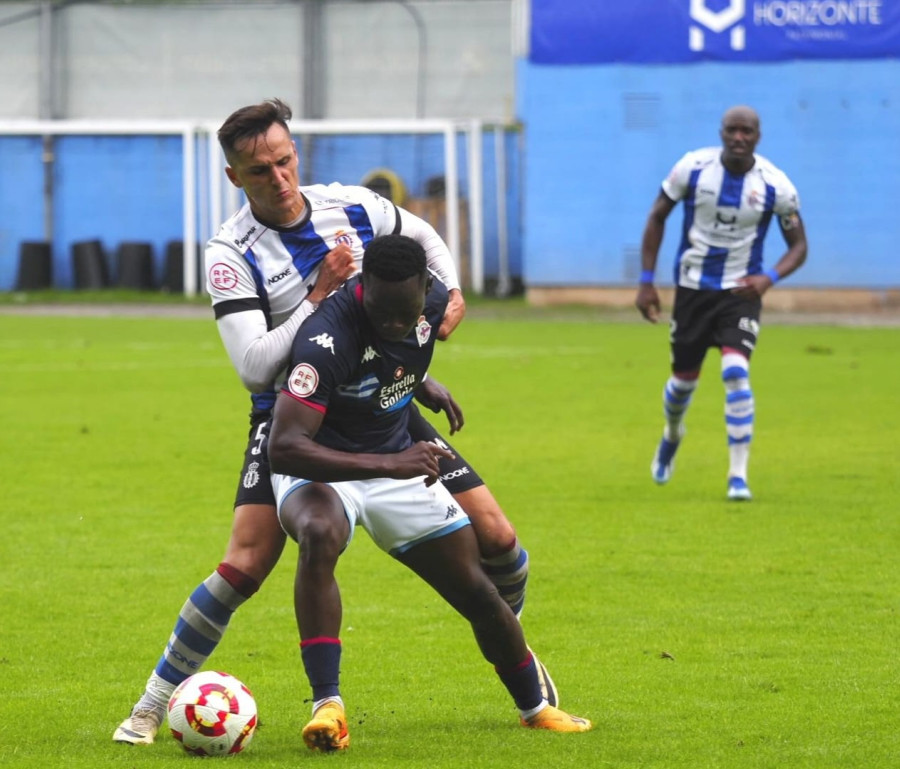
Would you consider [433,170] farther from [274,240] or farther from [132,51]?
[274,240]

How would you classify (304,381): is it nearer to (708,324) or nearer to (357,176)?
(708,324)

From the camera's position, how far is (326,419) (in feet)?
18.5

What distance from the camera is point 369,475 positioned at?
5242 millimetres

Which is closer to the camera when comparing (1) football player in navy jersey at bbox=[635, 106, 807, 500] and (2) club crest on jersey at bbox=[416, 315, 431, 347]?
(2) club crest on jersey at bbox=[416, 315, 431, 347]

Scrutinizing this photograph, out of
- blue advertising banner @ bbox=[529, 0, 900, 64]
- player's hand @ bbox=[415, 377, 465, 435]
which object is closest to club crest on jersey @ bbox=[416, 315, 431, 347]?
player's hand @ bbox=[415, 377, 465, 435]

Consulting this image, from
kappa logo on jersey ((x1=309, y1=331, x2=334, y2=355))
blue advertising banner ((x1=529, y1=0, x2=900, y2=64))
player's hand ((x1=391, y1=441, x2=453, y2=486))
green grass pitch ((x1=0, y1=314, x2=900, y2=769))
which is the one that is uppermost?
blue advertising banner ((x1=529, y1=0, x2=900, y2=64))

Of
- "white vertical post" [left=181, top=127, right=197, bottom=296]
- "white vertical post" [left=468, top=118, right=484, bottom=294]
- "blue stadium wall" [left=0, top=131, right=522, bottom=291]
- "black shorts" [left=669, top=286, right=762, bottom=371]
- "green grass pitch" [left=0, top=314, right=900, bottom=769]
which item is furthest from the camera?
"blue stadium wall" [left=0, top=131, right=522, bottom=291]

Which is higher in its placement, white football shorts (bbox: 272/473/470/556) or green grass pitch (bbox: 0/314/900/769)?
white football shorts (bbox: 272/473/470/556)

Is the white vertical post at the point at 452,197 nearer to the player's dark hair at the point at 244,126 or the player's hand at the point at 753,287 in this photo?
the player's hand at the point at 753,287

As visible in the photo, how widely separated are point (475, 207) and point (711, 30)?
5.79m

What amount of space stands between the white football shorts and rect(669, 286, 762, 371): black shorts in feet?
19.8

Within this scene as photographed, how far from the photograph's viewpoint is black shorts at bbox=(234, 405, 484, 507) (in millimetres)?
5750

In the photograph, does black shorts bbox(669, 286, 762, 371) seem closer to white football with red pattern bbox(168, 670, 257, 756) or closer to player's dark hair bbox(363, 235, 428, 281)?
player's dark hair bbox(363, 235, 428, 281)

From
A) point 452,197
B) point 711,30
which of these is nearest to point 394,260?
point 711,30
